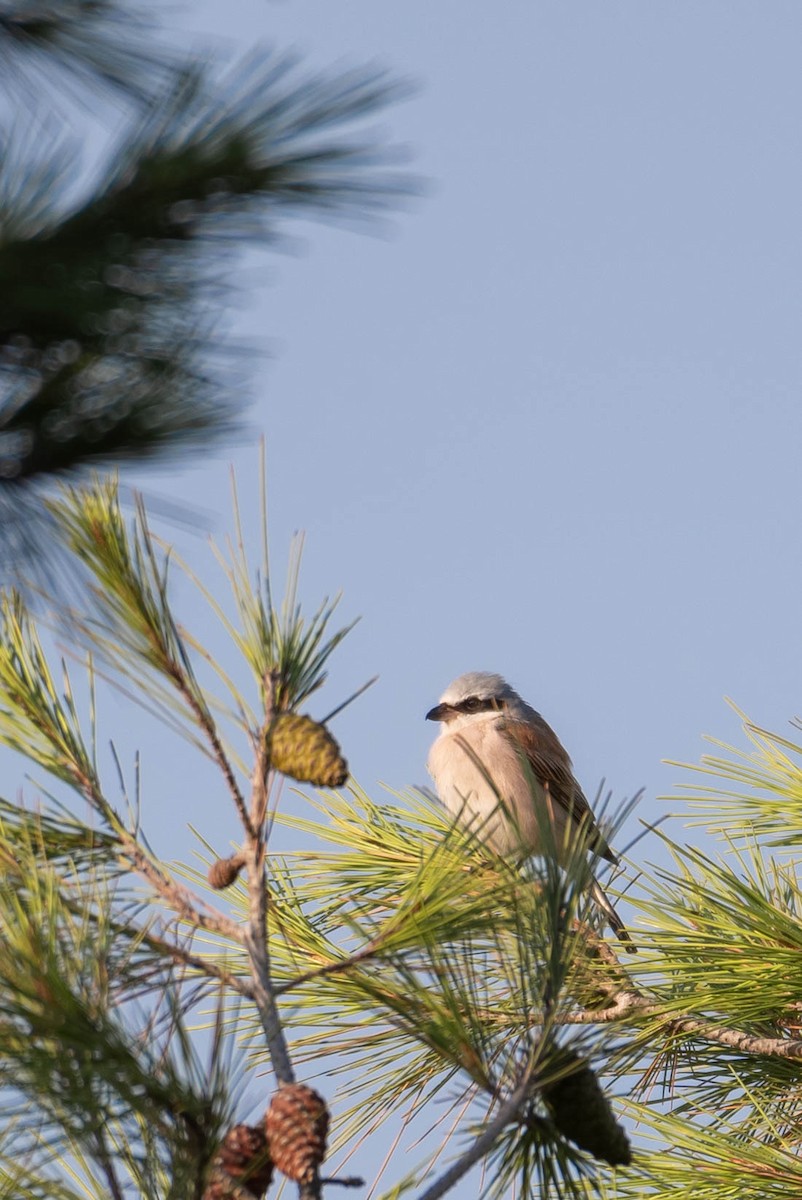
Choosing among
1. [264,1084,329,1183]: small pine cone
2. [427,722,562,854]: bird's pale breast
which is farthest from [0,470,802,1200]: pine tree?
[427,722,562,854]: bird's pale breast

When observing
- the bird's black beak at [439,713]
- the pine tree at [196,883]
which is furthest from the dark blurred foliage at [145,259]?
the bird's black beak at [439,713]

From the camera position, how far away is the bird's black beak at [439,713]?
597 cm

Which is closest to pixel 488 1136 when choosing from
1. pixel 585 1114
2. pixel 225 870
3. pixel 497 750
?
pixel 585 1114

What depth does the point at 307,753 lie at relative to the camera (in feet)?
6.07

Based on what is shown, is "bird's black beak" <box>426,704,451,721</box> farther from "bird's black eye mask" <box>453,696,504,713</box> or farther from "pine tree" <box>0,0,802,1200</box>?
"pine tree" <box>0,0,802,1200</box>

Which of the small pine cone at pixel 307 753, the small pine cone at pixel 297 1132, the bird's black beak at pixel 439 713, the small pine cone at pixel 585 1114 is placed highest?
the bird's black beak at pixel 439 713

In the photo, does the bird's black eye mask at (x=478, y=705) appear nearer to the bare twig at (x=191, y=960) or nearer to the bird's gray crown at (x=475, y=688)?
the bird's gray crown at (x=475, y=688)

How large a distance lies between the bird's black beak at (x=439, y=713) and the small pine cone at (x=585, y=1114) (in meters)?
4.16

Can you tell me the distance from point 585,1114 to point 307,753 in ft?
1.89

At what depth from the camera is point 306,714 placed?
6.31 ft

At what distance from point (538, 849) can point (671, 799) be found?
4.06 feet

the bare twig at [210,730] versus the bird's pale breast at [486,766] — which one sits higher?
the bird's pale breast at [486,766]

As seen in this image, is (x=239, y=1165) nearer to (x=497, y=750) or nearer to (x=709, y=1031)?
(x=709, y=1031)

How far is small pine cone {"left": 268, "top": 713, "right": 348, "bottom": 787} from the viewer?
184cm
